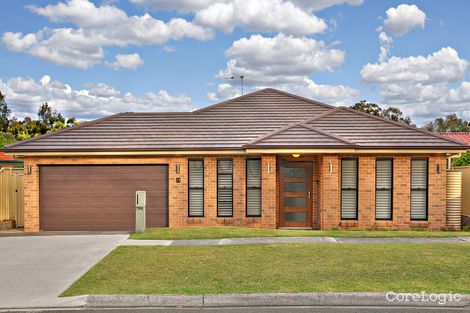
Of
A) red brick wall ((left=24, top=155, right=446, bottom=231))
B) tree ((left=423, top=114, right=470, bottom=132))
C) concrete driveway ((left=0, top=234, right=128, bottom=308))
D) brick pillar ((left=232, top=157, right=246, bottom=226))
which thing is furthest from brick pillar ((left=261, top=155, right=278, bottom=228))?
tree ((left=423, top=114, right=470, bottom=132))

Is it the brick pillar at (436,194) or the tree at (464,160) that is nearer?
the brick pillar at (436,194)

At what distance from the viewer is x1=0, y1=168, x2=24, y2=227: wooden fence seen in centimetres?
1809

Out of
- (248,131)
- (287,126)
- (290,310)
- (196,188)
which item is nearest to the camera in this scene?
(290,310)

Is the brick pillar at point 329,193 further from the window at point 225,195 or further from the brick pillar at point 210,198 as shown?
the brick pillar at point 210,198

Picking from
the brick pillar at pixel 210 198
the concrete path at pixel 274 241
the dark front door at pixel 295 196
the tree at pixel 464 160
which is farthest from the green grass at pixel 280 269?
the tree at pixel 464 160

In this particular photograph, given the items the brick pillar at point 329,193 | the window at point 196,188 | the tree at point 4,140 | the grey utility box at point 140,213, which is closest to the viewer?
the grey utility box at point 140,213

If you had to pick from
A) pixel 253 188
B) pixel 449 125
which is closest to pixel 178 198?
pixel 253 188

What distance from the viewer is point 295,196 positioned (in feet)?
55.2

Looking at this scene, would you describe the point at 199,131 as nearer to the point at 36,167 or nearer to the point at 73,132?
the point at 73,132

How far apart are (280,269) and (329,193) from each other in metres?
7.34

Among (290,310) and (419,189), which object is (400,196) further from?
(290,310)

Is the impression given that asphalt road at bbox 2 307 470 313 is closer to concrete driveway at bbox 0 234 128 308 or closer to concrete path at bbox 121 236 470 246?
concrete driveway at bbox 0 234 128 308

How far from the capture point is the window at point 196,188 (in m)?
16.7

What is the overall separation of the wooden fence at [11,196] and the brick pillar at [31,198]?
6.21ft
